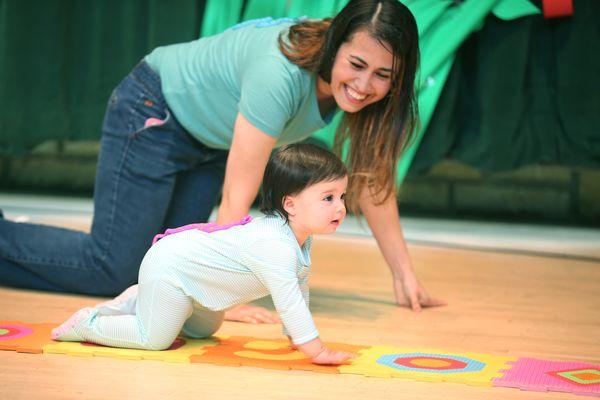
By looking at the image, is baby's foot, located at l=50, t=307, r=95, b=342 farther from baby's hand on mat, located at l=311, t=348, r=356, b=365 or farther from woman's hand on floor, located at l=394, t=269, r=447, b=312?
woman's hand on floor, located at l=394, t=269, r=447, b=312

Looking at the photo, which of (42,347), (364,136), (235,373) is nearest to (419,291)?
(364,136)

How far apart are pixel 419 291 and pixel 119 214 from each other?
670 mm

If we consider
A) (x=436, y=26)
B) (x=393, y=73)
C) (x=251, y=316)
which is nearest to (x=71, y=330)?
(x=251, y=316)

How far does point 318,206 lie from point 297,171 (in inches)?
2.5

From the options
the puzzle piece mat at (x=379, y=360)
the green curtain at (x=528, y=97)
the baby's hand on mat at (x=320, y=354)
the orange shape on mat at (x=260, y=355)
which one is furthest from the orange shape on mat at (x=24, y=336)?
the green curtain at (x=528, y=97)

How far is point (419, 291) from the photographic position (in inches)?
80.0

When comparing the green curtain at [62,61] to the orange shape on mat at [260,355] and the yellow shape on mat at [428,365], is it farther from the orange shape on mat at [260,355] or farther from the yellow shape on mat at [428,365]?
the yellow shape on mat at [428,365]

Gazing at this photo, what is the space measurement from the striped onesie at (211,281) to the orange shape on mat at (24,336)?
7cm

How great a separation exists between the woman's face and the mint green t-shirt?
3.7 inches

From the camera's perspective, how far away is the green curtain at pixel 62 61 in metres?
3.60

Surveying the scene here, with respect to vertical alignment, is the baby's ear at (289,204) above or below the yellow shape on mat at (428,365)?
above

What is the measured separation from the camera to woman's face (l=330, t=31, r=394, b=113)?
165 centimetres

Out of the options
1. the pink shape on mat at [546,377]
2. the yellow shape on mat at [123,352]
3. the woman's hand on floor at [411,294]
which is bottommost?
the woman's hand on floor at [411,294]

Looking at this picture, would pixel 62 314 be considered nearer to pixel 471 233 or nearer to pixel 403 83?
pixel 403 83
